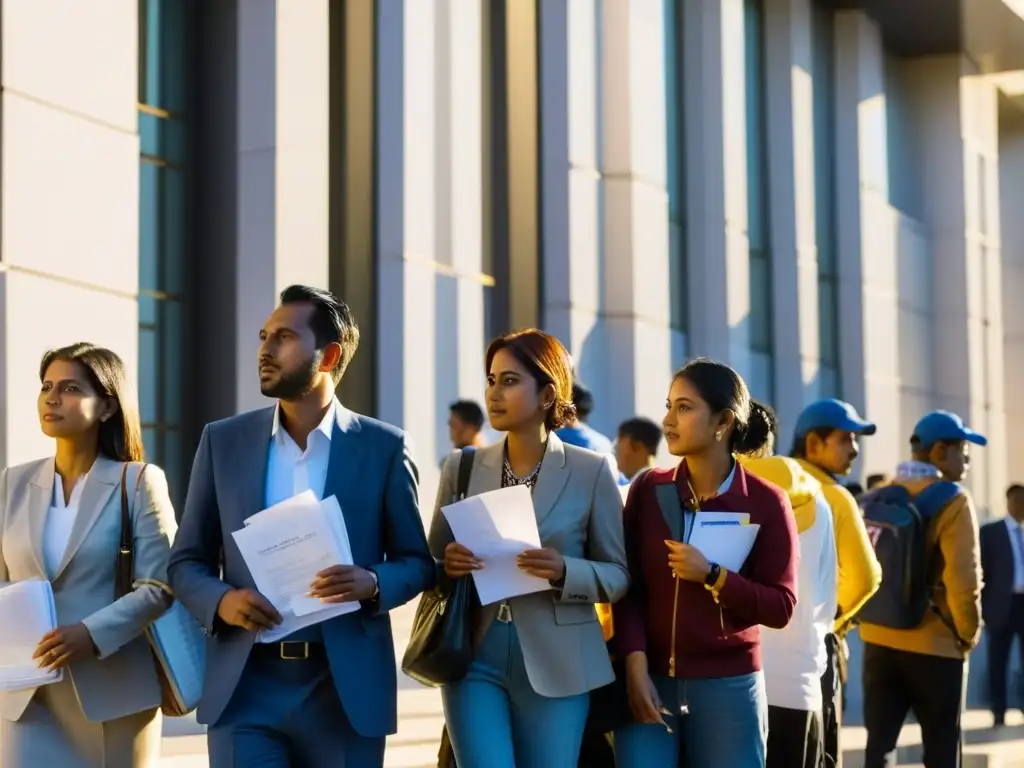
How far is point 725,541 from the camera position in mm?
5844

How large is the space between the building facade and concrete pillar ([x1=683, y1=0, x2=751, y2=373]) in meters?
0.04

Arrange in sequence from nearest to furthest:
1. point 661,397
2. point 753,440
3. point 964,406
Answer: point 753,440 < point 661,397 < point 964,406

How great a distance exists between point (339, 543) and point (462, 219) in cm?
1262

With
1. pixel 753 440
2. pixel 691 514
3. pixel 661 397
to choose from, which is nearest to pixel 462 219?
pixel 661 397

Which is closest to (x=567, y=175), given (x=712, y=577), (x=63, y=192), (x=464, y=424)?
(x=464, y=424)

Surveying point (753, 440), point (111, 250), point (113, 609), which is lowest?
point (113, 609)

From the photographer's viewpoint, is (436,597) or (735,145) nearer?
(436,597)

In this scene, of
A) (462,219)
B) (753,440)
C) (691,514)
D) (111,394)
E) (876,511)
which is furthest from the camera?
(462,219)

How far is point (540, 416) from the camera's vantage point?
561 cm

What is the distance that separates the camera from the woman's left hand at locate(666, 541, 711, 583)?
5.60 metres

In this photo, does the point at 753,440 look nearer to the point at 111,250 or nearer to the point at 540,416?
the point at 540,416

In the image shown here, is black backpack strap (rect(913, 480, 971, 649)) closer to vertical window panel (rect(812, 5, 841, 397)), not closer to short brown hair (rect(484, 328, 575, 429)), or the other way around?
short brown hair (rect(484, 328, 575, 429))

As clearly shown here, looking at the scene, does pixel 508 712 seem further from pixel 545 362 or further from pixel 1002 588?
pixel 1002 588

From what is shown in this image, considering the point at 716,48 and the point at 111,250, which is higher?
the point at 716,48
